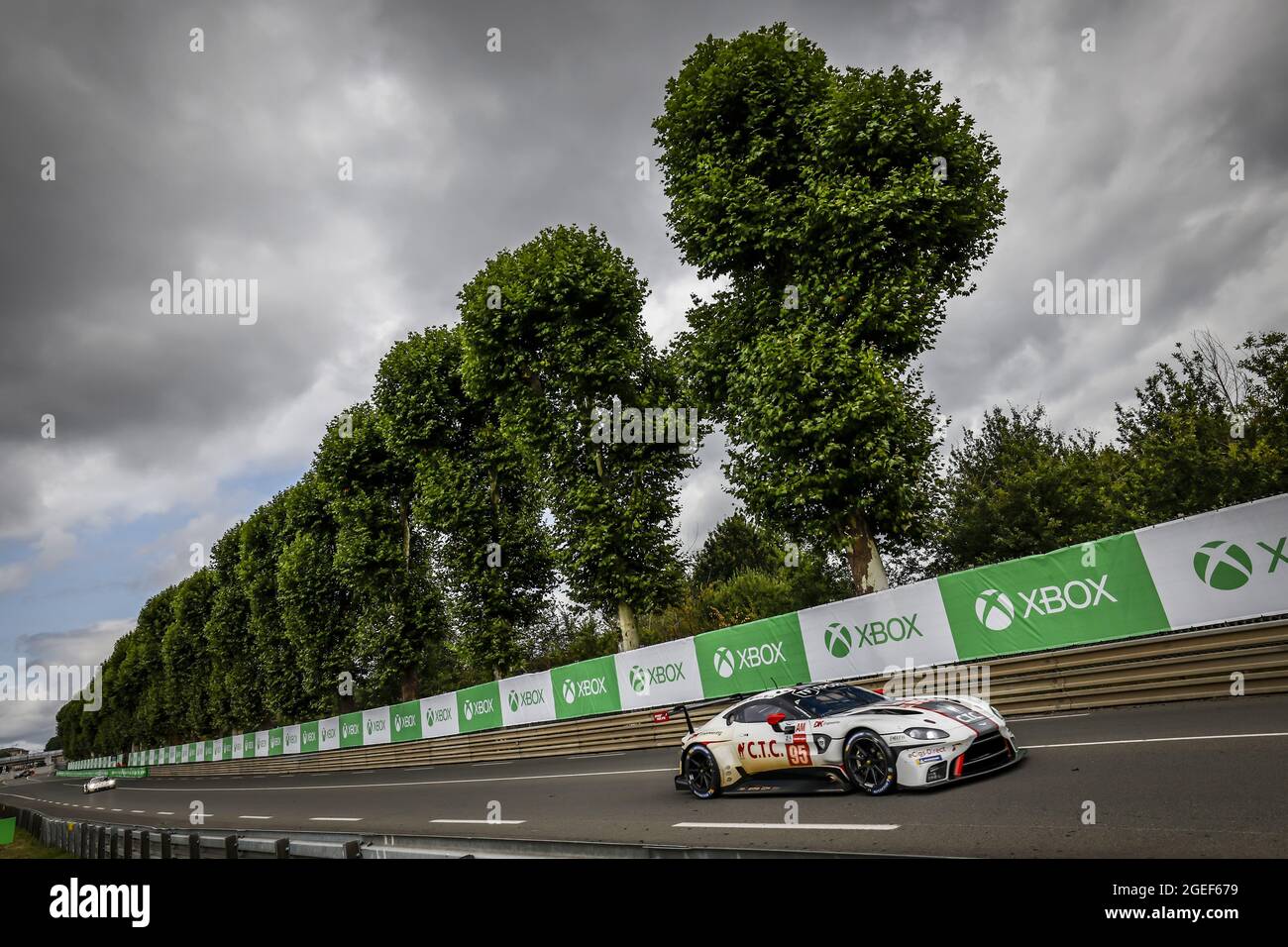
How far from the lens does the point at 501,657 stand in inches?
1011

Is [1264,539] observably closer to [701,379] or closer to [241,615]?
[701,379]

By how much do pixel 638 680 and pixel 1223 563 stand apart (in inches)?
491

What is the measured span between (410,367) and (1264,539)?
81.9ft

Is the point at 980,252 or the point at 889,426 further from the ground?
the point at 980,252

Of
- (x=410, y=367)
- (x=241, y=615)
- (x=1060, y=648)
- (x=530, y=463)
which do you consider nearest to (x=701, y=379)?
(x=530, y=463)

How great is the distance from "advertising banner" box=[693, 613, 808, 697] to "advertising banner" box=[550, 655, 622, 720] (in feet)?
10.7

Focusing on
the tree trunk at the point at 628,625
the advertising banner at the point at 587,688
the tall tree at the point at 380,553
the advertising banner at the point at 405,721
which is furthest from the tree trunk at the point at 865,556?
the tall tree at the point at 380,553

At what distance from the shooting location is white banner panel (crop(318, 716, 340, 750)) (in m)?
33.4

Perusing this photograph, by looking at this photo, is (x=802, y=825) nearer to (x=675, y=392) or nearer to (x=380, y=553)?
(x=675, y=392)

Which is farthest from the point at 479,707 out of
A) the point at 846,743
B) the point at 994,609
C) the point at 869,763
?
the point at 869,763

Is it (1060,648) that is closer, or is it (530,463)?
(1060,648)

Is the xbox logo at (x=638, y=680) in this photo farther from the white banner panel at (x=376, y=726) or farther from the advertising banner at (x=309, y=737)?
the advertising banner at (x=309, y=737)

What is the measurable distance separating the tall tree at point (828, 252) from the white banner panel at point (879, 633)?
4.51ft
